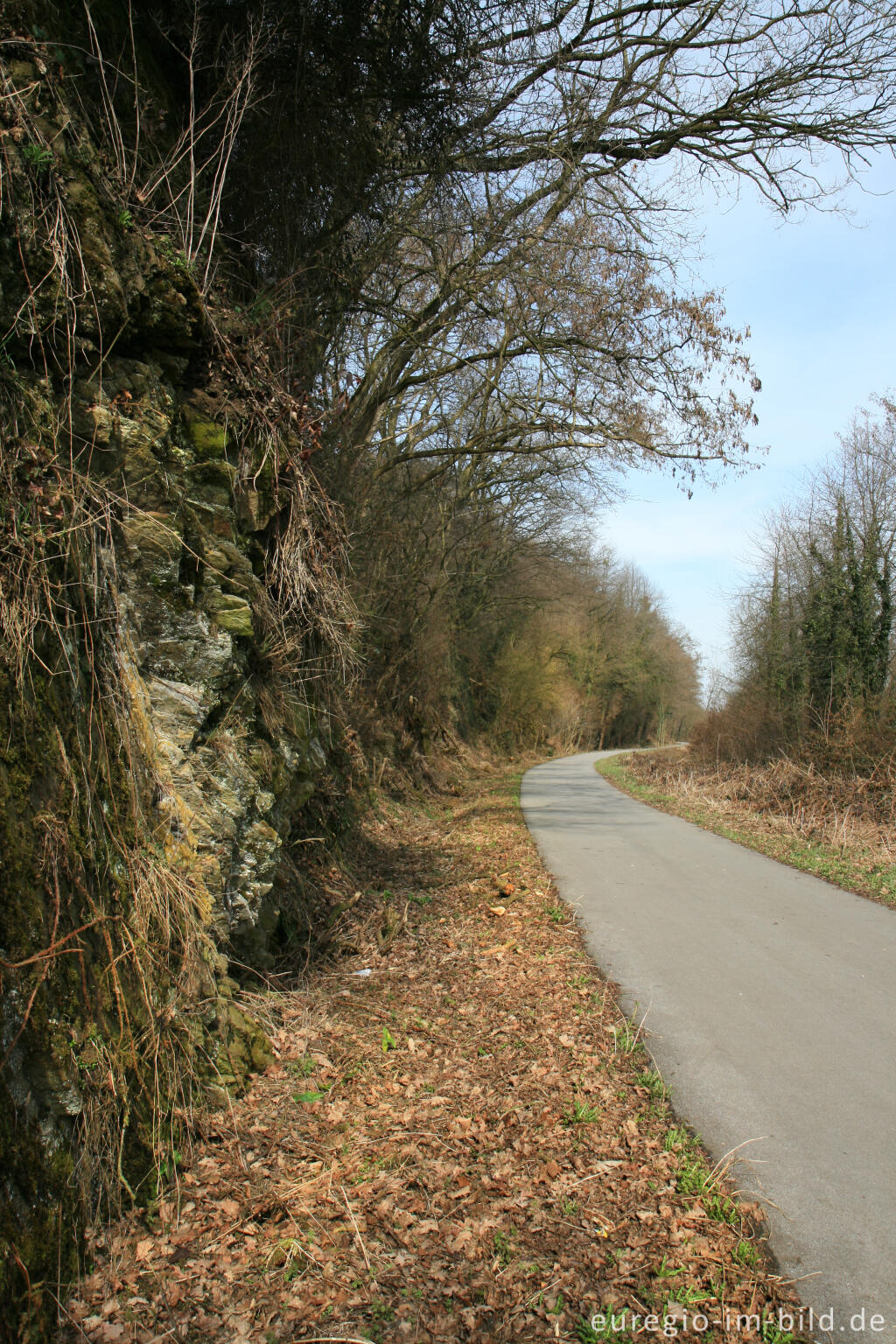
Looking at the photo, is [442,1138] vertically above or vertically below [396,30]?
below

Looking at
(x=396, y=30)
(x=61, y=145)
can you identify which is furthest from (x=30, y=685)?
(x=396, y=30)

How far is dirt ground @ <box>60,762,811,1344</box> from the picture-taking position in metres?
2.70

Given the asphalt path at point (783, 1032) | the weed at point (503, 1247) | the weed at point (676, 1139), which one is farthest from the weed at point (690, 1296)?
the weed at point (676, 1139)

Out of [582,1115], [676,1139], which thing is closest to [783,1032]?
[676,1139]

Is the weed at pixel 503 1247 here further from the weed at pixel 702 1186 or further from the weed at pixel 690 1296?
the weed at pixel 702 1186

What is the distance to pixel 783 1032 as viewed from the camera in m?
4.74

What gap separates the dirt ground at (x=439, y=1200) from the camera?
8.87ft

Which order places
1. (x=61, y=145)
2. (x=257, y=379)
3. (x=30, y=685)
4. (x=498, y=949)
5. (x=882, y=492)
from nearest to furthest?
(x=30, y=685), (x=61, y=145), (x=257, y=379), (x=498, y=949), (x=882, y=492)

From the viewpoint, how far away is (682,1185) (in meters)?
3.35

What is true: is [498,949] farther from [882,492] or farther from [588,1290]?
[882,492]

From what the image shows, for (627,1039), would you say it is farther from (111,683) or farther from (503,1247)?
(111,683)

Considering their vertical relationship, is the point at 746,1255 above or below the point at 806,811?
below

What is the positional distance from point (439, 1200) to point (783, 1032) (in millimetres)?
2455

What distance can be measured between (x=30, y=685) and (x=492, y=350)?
9.43 metres
